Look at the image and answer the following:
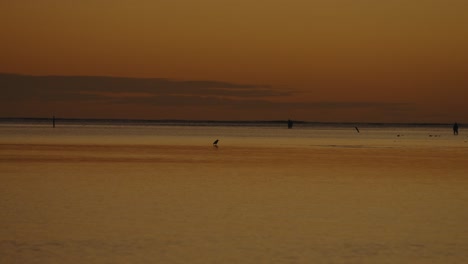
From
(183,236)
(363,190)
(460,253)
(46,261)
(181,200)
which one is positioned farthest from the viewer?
(363,190)

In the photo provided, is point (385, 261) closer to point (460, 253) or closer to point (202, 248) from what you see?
point (460, 253)

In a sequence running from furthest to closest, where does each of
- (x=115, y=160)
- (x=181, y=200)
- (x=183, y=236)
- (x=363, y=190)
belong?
(x=115, y=160) → (x=363, y=190) → (x=181, y=200) → (x=183, y=236)

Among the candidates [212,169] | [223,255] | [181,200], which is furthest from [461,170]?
[223,255]

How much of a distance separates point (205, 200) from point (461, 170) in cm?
1465

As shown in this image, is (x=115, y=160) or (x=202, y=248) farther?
(x=115, y=160)

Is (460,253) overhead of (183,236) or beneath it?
beneath

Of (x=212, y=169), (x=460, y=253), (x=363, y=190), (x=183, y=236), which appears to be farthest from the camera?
(x=212, y=169)

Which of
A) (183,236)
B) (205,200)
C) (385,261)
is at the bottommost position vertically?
(385,261)

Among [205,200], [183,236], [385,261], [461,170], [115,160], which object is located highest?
[115,160]

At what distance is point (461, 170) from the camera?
33.1 m

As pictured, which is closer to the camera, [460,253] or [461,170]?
[460,253]

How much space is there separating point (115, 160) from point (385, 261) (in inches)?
985

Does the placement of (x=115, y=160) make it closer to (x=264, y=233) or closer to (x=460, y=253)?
(x=264, y=233)

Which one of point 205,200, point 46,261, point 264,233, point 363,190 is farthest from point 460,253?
point 363,190
